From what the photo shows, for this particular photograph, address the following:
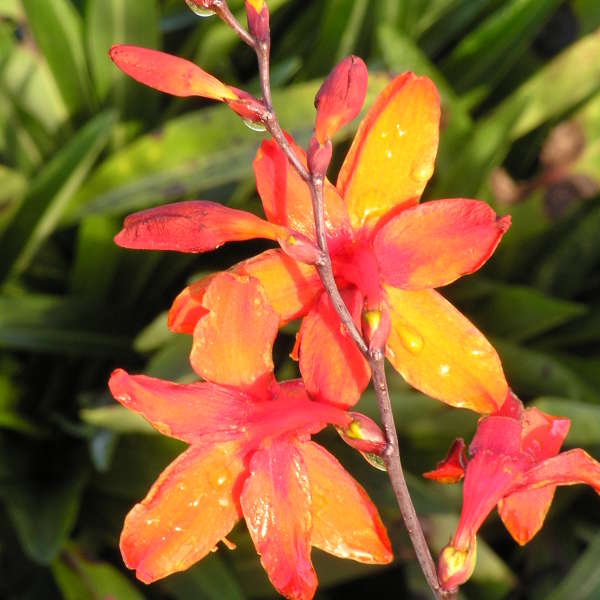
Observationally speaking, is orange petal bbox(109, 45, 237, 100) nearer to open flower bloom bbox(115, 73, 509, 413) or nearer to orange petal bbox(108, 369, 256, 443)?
open flower bloom bbox(115, 73, 509, 413)

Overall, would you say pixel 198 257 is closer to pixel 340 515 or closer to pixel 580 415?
pixel 580 415

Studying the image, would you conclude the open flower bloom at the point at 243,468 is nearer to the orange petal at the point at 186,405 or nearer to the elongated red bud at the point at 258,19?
the orange petal at the point at 186,405

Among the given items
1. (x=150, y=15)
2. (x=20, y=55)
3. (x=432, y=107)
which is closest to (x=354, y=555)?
(x=432, y=107)

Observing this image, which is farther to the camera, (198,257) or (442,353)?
(198,257)

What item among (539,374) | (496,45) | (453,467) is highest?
(453,467)

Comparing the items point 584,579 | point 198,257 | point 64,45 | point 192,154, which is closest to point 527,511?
point 584,579

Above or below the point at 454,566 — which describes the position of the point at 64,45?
below

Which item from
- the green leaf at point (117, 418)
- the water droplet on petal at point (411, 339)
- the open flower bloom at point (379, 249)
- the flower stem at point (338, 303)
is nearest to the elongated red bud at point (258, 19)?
the flower stem at point (338, 303)

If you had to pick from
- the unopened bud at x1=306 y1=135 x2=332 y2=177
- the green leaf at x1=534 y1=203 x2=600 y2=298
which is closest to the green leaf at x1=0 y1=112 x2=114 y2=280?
the green leaf at x1=534 y1=203 x2=600 y2=298

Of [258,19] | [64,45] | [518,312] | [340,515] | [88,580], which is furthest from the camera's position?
[64,45]
